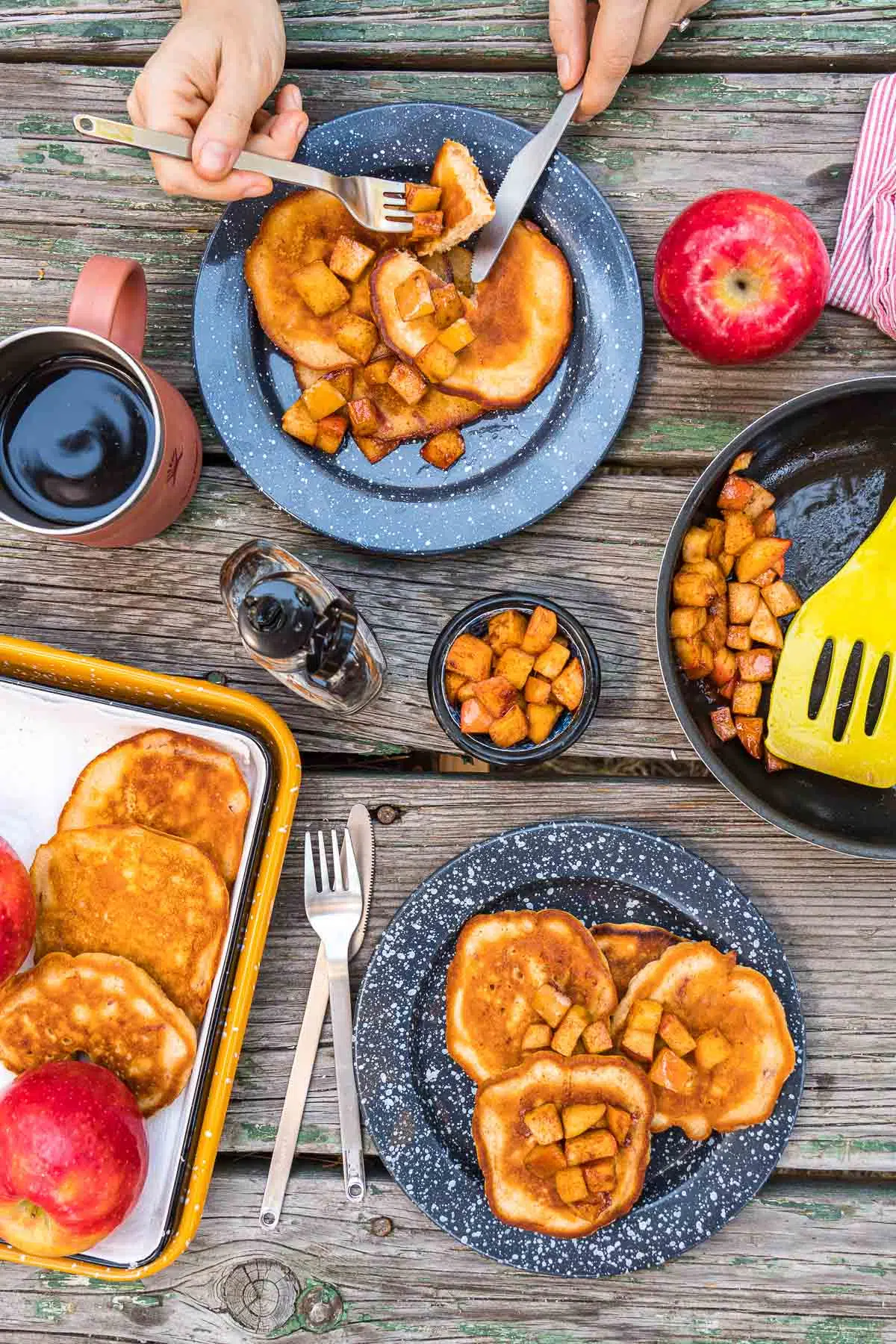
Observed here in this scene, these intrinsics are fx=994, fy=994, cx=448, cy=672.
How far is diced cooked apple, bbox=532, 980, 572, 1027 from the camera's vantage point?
114 cm

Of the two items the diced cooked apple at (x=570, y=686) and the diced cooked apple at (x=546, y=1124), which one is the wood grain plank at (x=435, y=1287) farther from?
the diced cooked apple at (x=570, y=686)

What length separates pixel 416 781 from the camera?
50.0 inches

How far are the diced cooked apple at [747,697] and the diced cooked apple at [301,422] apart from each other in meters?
0.60

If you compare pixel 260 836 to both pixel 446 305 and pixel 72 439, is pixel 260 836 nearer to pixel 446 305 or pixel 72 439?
pixel 72 439

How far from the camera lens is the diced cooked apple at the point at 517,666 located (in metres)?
1.17

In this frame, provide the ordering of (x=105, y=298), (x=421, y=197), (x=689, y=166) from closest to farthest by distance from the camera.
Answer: (x=105, y=298), (x=421, y=197), (x=689, y=166)

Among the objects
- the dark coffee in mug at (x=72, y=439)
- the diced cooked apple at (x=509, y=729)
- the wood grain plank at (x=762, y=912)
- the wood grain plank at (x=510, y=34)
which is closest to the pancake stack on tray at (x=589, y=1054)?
the wood grain plank at (x=762, y=912)

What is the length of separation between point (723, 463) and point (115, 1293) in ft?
4.15

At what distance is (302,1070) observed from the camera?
123 centimetres

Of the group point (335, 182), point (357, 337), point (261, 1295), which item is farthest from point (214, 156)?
point (261, 1295)

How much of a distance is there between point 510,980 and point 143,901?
1.45ft

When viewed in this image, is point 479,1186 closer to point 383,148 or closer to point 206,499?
point 206,499

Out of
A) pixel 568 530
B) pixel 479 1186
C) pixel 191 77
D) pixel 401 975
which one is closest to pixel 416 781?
pixel 401 975

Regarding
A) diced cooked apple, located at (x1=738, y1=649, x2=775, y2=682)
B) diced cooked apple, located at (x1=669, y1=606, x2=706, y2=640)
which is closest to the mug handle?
diced cooked apple, located at (x1=669, y1=606, x2=706, y2=640)
